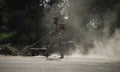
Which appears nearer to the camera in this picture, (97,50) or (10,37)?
(97,50)

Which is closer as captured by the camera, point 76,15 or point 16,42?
point 16,42

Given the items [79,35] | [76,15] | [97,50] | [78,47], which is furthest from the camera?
[76,15]

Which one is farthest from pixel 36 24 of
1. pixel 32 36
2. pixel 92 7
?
pixel 92 7

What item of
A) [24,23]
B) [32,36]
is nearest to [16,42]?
[32,36]

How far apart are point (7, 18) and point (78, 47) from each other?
36.4 ft

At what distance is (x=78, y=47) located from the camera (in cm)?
2812

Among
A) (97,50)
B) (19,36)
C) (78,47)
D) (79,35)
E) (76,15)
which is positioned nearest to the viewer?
(97,50)

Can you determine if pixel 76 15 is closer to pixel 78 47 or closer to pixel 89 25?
pixel 89 25

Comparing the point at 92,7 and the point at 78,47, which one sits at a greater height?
the point at 92,7

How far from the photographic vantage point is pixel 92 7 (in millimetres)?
39281

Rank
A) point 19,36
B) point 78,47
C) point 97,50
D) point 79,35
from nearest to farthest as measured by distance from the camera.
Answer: point 97,50, point 78,47, point 19,36, point 79,35

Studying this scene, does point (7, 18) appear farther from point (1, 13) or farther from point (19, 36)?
point (19, 36)

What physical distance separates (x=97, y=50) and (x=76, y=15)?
13513mm

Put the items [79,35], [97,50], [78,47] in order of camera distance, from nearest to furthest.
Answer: [97,50] → [78,47] → [79,35]
